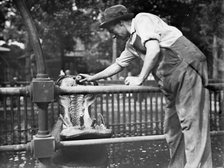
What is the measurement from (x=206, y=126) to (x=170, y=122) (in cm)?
35

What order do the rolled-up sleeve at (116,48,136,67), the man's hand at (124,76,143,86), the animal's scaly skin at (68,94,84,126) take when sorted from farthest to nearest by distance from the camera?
1. the animal's scaly skin at (68,94,84,126)
2. the rolled-up sleeve at (116,48,136,67)
3. the man's hand at (124,76,143,86)

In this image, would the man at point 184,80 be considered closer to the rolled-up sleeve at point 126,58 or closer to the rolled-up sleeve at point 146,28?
the rolled-up sleeve at point 146,28

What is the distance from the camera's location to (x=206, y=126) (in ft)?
9.27

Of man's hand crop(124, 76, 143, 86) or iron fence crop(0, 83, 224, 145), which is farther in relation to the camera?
iron fence crop(0, 83, 224, 145)

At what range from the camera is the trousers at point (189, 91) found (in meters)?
2.78

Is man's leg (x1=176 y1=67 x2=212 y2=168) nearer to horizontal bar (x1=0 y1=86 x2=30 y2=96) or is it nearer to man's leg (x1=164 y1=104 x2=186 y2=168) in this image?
man's leg (x1=164 y1=104 x2=186 y2=168)

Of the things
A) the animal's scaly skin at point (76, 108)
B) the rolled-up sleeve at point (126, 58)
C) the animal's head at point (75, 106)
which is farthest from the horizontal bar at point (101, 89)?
the animal's scaly skin at point (76, 108)

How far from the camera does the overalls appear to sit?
2.78m

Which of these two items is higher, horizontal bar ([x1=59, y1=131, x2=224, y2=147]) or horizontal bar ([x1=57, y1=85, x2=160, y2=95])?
horizontal bar ([x1=57, y1=85, x2=160, y2=95])

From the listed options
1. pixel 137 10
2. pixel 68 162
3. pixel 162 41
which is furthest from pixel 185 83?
pixel 137 10

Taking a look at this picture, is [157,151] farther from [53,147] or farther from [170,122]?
[53,147]

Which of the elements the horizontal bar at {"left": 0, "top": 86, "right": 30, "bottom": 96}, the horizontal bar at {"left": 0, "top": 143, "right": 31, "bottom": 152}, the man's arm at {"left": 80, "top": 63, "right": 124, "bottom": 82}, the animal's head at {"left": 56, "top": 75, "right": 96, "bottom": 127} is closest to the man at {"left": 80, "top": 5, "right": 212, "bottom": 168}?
the man's arm at {"left": 80, "top": 63, "right": 124, "bottom": 82}

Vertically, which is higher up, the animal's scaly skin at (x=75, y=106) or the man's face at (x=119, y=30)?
the man's face at (x=119, y=30)

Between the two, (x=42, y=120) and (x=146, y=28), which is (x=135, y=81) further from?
(x=42, y=120)
